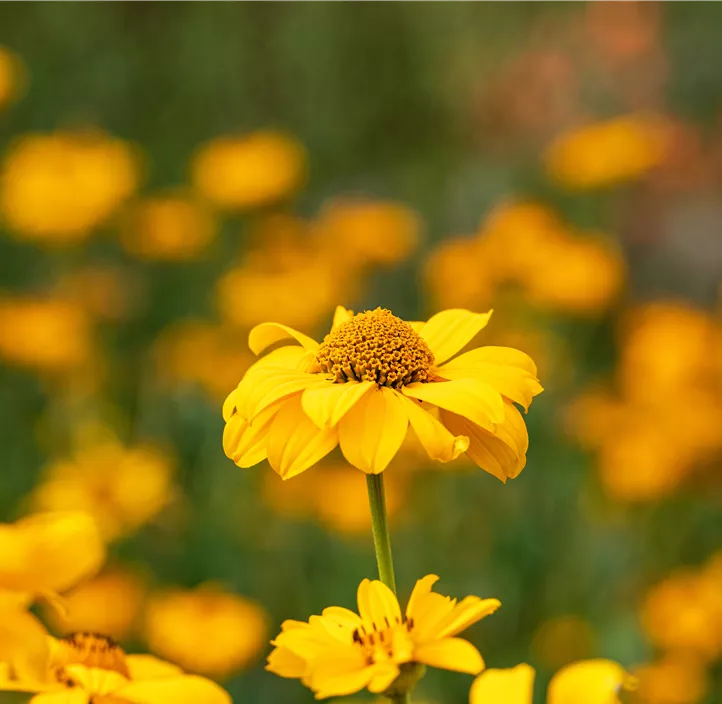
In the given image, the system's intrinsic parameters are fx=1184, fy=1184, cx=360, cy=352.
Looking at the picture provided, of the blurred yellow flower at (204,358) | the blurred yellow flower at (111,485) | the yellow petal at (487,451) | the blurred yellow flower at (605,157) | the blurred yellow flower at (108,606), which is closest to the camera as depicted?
the yellow petal at (487,451)

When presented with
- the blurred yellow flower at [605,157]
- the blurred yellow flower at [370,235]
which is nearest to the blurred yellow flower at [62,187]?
the blurred yellow flower at [370,235]

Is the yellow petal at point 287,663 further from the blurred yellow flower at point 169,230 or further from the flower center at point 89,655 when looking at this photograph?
the blurred yellow flower at point 169,230

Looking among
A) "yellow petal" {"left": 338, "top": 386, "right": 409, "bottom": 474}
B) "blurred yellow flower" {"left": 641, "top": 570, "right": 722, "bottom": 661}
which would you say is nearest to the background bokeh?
"blurred yellow flower" {"left": 641, "top": 570, "right": 722, "bottom": 661}

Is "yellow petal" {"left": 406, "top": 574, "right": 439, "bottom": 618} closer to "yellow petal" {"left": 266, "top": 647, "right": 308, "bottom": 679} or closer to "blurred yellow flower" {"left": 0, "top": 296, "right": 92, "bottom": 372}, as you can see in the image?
"yellow petal" {"left": 266, "top": 647, "right": 308, "bottom": 679}

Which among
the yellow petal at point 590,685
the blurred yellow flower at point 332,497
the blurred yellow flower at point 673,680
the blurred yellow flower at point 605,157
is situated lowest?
the yellow petal at point 590,685

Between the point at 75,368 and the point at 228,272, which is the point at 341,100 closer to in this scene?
the point at 228,272
